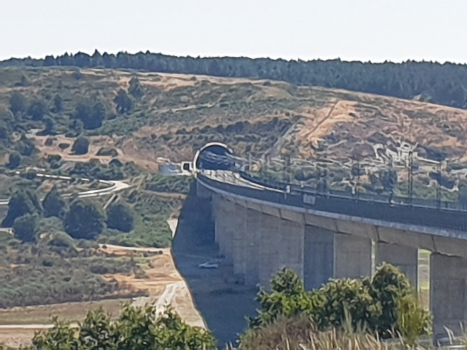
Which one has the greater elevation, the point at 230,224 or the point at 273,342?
the point at 273,342

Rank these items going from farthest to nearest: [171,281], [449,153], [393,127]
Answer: [393,127], [449,153], [171,281]

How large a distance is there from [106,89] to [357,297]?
507 ft

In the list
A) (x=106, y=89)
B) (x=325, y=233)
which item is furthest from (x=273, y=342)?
(x=106, y=89)

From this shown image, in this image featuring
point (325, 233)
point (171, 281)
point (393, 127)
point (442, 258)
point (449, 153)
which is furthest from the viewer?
point (393, 127)

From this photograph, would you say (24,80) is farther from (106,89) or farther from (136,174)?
(136,174)

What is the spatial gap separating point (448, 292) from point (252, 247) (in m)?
41.6

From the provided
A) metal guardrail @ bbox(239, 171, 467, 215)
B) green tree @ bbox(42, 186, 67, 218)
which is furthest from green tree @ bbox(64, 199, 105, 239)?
metal guardrail @ bbox(239, 171, 467, 215)

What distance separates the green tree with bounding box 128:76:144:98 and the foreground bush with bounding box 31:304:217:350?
153273 mm

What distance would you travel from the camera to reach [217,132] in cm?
15750

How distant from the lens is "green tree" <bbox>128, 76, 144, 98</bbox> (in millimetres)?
185875

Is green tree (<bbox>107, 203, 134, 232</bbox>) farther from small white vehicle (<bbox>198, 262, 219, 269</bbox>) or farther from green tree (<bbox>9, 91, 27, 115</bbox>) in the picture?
green tree (<bbox>9, 91, 27, 115</bbox>)

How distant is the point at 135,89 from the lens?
186375 mm

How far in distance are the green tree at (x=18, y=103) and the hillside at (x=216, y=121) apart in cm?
37

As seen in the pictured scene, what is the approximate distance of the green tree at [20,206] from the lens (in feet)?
386
